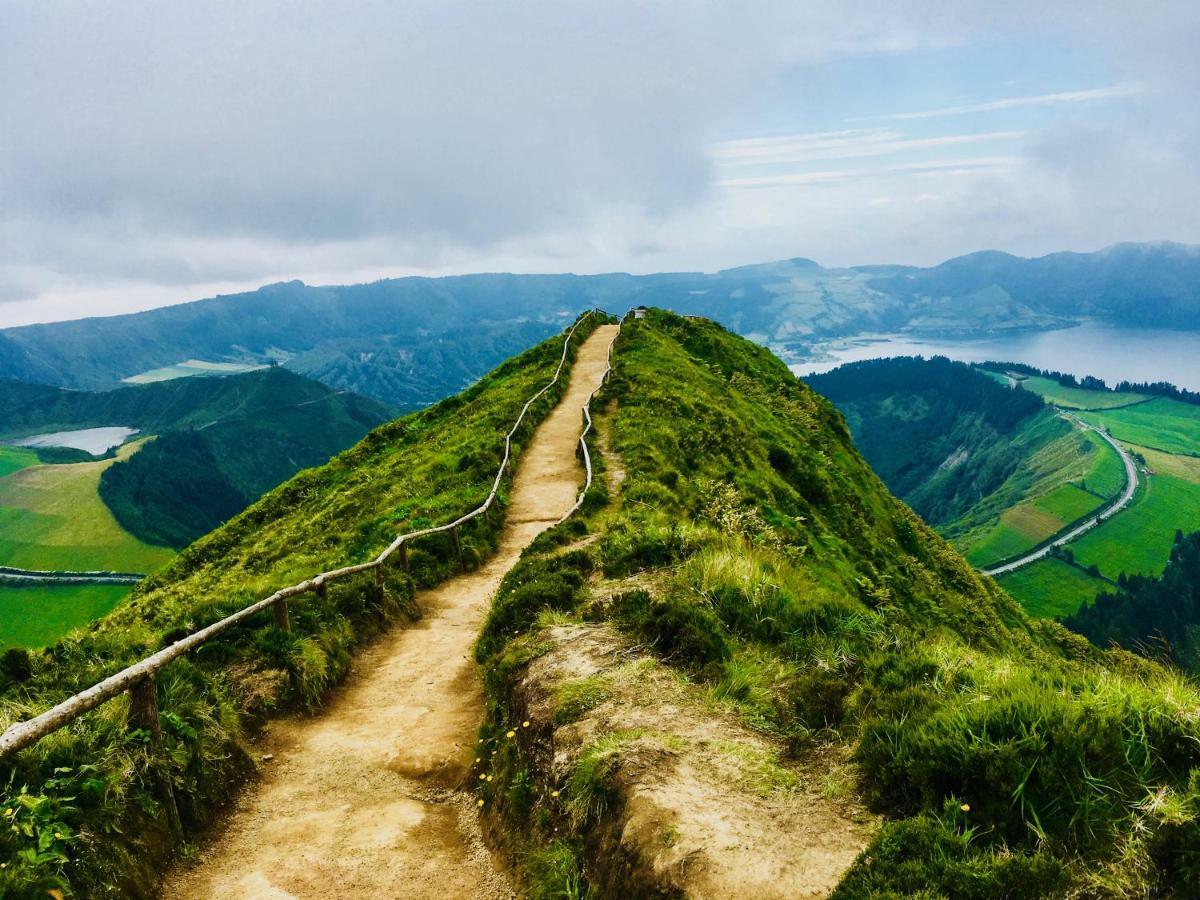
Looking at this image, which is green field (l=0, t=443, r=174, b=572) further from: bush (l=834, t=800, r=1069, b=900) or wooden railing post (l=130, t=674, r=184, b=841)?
bush (l=834, t=800, r=1069, b=900)

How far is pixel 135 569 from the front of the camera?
552 ft

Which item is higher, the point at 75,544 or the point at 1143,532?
the point at 75,544

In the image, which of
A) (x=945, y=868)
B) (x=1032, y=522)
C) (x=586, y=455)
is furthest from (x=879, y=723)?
(x=1032, y=522)

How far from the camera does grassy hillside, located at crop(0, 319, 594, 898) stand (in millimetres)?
6270

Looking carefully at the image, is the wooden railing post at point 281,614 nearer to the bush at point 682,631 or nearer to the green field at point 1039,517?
the bush at point 682,631

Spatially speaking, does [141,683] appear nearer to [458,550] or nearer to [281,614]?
[281,614]

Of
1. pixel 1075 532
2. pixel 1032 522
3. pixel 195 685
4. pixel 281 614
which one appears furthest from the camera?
pixel 1032 522

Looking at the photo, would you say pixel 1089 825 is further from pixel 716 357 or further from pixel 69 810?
pixel 716 357

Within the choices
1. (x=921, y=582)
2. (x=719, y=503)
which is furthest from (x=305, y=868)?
(x=921, y=582)

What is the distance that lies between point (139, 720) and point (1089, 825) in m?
9.67

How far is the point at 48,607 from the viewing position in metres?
148

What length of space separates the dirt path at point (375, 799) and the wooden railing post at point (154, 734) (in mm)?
592

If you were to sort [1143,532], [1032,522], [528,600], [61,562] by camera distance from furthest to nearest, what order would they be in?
1. [1032,522]
2. [1143,532]
3. [61,562]
4. [528,600]

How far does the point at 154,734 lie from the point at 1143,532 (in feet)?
737
